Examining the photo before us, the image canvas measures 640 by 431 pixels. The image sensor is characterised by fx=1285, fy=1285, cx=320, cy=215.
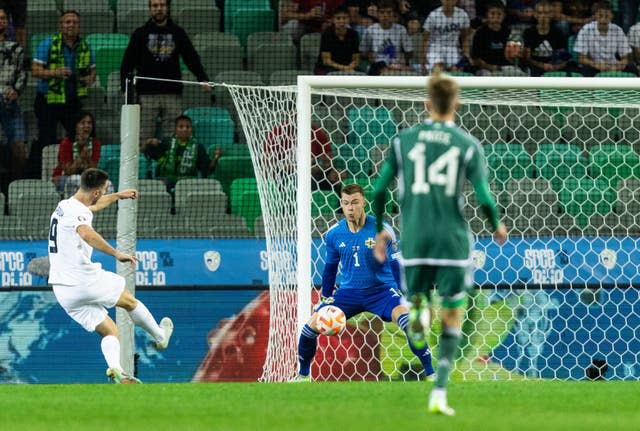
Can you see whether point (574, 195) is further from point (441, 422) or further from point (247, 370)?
point (441, 422)

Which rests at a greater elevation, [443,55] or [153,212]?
[443,55]

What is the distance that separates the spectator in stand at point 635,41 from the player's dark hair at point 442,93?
32.0 ft

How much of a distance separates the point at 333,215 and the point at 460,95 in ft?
6.62

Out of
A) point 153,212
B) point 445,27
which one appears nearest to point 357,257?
point 153,212

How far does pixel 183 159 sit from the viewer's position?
48.0 ft

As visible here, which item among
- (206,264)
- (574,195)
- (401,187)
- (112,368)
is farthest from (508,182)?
(401,187)

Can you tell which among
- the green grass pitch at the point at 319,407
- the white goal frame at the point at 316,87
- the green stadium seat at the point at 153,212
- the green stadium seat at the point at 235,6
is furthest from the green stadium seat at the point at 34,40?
the green grass pitch at the point at 319,407

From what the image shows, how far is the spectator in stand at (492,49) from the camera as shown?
51.4 ft

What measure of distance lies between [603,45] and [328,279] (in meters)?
6.60

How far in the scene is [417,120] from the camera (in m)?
13.2

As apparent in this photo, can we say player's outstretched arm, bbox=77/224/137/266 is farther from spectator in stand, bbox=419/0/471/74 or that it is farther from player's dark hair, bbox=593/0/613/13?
player's dark hair, bbox=593/0/613/13

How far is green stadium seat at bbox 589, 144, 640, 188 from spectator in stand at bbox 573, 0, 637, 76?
301 centimetres

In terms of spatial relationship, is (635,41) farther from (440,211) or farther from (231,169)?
(440,211)

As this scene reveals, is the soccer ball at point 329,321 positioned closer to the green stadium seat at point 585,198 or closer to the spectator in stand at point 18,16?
the green stadium seat at point 585,198
